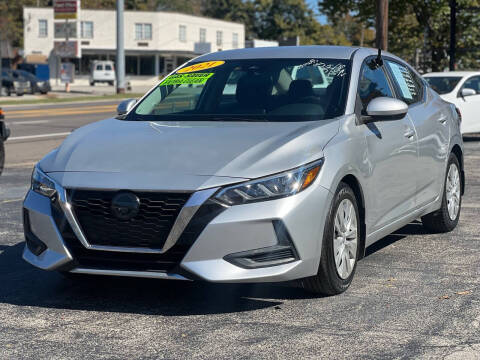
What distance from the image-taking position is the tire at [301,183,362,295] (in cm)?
529

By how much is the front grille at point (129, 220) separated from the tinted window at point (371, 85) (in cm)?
194

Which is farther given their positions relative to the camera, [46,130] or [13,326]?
[46,130]

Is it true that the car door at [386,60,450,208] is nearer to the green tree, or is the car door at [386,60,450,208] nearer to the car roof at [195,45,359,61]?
the car roof at [195,45,359,61]

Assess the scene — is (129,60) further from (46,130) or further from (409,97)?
(409,97)

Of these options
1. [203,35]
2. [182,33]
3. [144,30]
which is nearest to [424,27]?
[144,30]

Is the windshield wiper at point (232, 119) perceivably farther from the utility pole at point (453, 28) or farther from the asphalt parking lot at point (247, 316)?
the utility pole at point (453, 28)

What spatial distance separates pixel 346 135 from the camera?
5.69m

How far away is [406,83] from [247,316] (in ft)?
9.78

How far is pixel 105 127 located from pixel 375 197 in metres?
1.87

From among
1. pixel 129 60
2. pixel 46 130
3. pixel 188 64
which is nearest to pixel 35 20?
pixel 129 60

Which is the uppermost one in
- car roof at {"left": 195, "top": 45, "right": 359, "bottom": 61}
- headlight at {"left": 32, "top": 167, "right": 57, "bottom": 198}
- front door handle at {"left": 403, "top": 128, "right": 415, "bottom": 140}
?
car roof at {"left": 195, "top": 45, "right": 359, "bottom": 61}

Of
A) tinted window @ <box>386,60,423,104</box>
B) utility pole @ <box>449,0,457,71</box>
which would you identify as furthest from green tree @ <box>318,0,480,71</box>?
tinted window @ <box>386,60,423,104</box>

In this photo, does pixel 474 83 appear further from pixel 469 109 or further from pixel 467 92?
pixel 467 92

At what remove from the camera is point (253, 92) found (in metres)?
6.30
